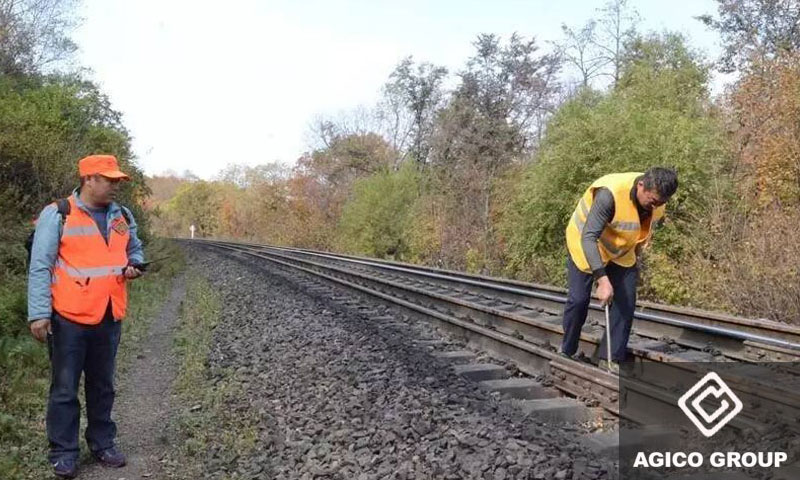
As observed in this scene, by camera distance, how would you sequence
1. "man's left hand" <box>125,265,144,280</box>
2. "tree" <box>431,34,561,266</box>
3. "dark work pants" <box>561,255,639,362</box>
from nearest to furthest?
"man's left hand" <box>125,265,144,280</box>, "dark work pants" <box>561,255,639,362</box>, "tree" <box>431,34,561,266</box>

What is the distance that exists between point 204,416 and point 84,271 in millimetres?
1705

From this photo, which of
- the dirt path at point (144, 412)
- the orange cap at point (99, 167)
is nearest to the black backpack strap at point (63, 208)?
the orange cap at point (99, 167)

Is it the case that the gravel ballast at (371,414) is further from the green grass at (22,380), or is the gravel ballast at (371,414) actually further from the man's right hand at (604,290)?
the green grass at (22,380)

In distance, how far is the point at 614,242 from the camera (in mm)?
5398

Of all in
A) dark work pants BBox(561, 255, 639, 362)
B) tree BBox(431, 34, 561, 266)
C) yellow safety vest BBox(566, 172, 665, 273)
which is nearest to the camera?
yellow safety vest BBox(566, 172, 665, 273)

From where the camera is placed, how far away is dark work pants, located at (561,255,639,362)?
17.8 feet

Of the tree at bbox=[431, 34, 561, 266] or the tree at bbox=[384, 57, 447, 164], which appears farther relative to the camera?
the tree at bbox=[384, 57, 447, 164]

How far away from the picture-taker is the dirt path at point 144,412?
4.63 m

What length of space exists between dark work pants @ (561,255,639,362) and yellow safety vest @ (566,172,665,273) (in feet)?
0.31

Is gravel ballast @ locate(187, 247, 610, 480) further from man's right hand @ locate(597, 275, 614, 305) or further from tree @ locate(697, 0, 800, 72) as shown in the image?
tree @ locate(697, 0, 800, 72)

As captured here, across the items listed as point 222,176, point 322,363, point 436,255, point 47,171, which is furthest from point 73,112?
point 222,176

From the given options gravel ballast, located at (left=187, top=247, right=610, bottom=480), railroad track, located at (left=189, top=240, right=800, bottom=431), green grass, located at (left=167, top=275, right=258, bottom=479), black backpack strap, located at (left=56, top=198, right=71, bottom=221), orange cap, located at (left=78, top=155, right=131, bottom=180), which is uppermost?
orange cap, located at (left=78, top=155, right=131, bottom=180)

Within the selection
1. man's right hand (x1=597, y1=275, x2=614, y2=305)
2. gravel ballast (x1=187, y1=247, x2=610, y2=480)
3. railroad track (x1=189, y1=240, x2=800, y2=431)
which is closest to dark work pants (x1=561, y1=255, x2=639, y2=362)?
railroad track (x1=189, y1=240, x2=800, y2=431)

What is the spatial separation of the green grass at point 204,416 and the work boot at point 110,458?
1.12 ft
